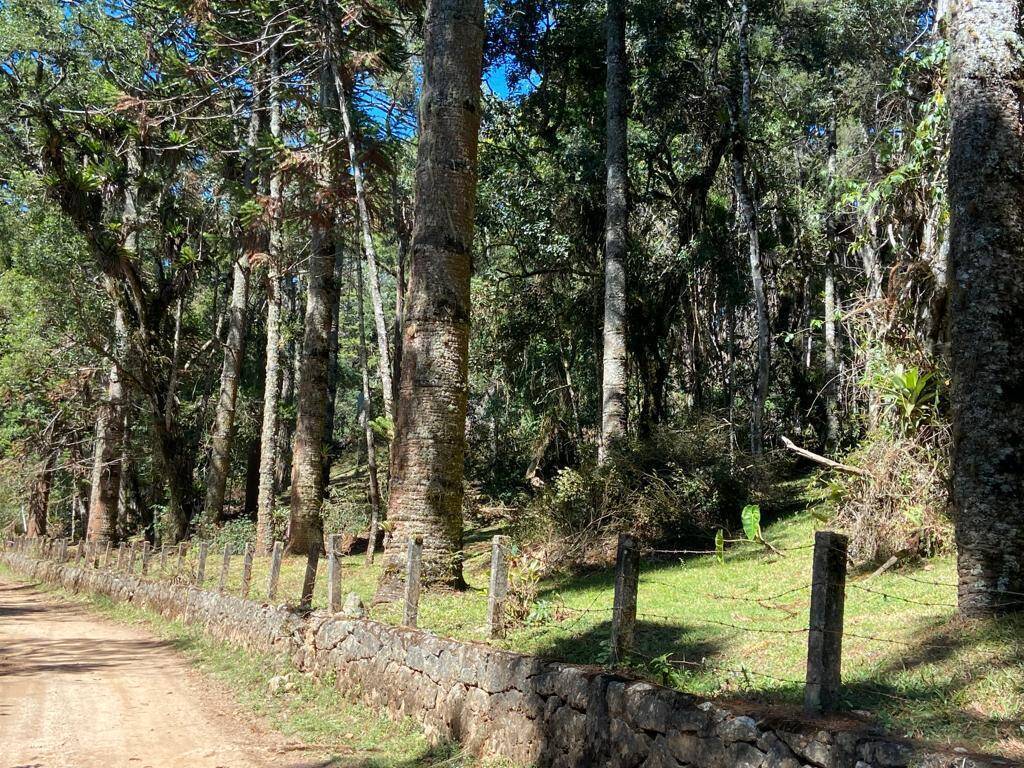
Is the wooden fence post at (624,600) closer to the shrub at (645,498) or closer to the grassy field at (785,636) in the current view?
the grassy field at (785,636)

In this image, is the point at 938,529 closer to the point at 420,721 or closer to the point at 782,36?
the point at 420,721

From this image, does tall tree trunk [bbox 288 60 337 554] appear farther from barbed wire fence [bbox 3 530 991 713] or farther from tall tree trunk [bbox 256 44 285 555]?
barbed wire fence [bbox 3 530 991 713]

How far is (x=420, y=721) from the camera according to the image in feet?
23.4

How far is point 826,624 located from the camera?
420 centimetres

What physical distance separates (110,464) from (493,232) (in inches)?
475

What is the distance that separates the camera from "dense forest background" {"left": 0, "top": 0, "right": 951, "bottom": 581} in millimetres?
15828

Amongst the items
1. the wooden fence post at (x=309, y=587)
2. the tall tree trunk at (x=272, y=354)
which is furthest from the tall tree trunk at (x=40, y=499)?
the wooden fence post at (x=309, y=587)

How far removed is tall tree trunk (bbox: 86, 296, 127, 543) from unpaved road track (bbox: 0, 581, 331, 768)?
10233 mm

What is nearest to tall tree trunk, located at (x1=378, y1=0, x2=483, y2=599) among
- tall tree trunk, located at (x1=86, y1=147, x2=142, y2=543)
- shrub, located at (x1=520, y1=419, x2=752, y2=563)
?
shrub, located at (x1=520, y1=419, x2=752, y2=563)

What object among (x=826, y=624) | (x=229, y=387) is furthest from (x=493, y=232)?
(x=826, y=624)

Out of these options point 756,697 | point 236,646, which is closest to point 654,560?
point 236,646

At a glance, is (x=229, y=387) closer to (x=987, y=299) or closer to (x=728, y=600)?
(x=728, y=600)

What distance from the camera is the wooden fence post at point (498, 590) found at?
23.2ft

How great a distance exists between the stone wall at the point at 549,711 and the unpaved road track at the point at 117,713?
1025 millimetres
